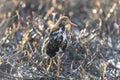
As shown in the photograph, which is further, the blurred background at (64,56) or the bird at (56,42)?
the bird at (56,42)

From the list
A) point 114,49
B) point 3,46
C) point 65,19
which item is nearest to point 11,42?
point 3,46

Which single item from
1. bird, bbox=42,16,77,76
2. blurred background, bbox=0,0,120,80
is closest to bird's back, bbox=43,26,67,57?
bird, bbox=42,16,77,76

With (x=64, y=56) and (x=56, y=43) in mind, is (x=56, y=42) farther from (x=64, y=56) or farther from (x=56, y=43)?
(x=64, y=56)

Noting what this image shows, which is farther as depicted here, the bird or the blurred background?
the bird

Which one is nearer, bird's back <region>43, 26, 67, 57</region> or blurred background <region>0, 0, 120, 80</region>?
blurred background <region>0, 0, 120, 80</region>

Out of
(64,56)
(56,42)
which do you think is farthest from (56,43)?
(64,56)

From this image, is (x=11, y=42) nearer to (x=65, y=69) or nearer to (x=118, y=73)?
(x=65, y=69)

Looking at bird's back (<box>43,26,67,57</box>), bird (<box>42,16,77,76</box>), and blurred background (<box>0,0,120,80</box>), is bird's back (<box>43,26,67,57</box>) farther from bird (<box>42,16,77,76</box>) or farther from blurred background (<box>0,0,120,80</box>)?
blurred background (<box>0,0,120,80</box>)

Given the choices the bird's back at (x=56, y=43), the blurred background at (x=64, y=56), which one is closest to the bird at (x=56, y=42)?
the bird's back at (x=56, y=43)

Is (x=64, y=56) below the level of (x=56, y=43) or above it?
below

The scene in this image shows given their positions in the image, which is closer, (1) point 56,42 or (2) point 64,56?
(1) point 56,42

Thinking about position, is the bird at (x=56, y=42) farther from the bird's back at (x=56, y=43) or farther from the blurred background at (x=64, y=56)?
the blurred background at (x=64, y=56)
